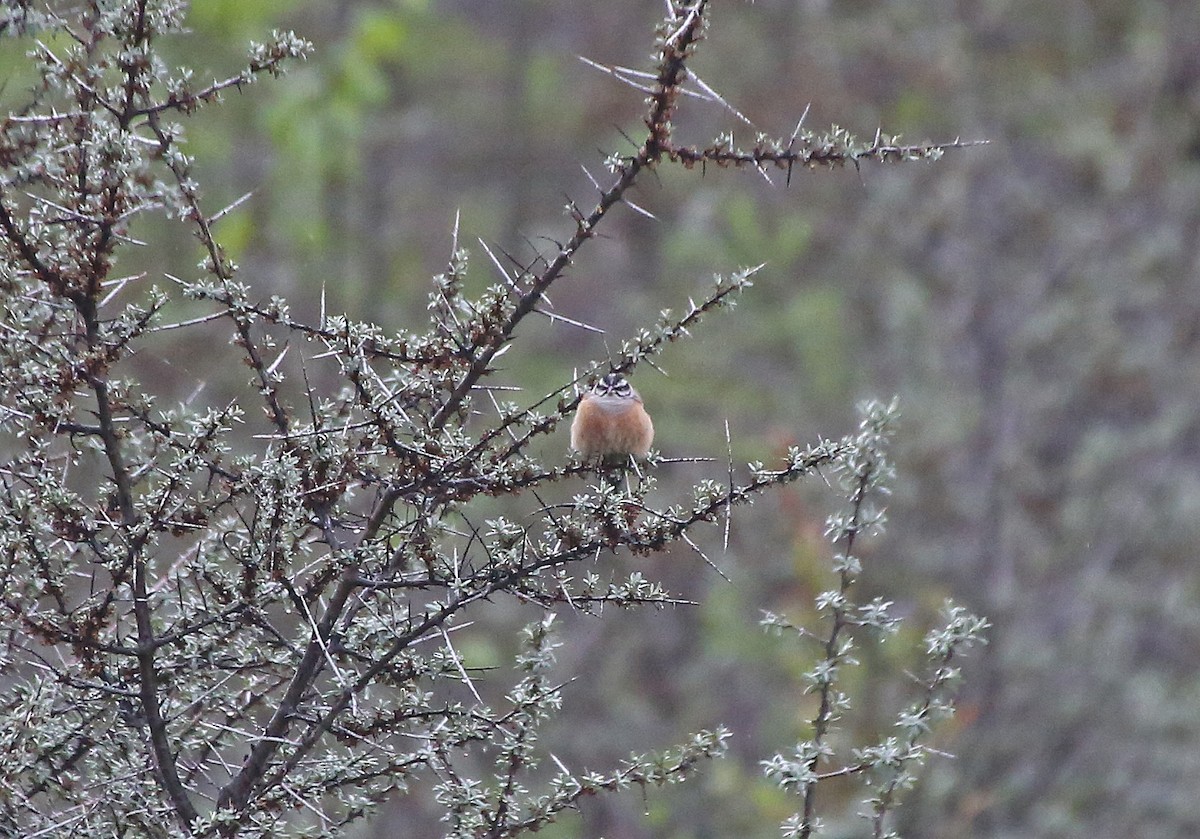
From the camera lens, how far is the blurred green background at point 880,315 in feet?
33.0

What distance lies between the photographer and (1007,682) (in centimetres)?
1007

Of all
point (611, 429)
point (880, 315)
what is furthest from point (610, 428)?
point (880, 315)

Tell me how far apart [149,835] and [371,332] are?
1013 mm

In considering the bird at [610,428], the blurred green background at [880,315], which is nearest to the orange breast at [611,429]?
the bird at [610,428]

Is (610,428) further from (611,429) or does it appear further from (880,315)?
(880,315)

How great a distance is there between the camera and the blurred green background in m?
10.1

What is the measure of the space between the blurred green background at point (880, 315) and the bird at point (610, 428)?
3.47 m

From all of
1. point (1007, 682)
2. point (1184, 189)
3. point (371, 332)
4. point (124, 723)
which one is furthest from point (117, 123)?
point (1184, 189)

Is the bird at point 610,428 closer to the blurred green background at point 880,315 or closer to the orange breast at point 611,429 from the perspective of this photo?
the orange breast at point 611,429

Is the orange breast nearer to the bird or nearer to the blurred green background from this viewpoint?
the bird

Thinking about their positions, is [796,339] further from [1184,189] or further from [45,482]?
[45,482]

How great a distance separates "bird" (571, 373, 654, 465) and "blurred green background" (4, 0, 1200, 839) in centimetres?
347

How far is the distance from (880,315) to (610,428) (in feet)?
24.0

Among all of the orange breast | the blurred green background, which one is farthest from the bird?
the blurred green background
